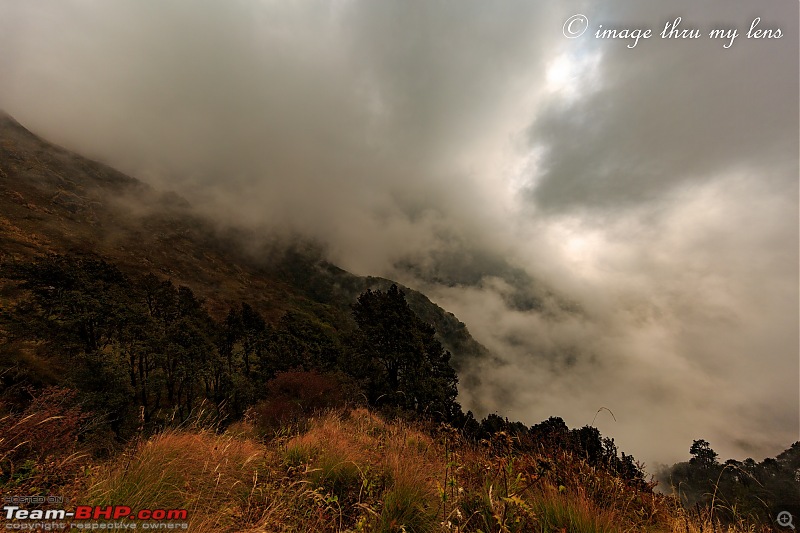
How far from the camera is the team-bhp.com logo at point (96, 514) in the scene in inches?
109

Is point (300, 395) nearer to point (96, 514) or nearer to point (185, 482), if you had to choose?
point (185, 482)

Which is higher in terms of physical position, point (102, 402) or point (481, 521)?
point (481, 521)

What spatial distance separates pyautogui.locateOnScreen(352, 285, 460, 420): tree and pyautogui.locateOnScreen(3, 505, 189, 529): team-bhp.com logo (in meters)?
32.9

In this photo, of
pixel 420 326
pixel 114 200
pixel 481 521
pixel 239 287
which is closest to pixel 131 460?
pixel 481 521

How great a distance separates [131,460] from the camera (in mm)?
4043

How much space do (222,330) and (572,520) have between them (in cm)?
5958

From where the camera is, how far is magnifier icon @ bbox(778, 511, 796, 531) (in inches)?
182

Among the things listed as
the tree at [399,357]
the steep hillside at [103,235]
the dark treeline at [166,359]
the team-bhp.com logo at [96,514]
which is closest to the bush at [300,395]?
the dark treeline at [166,359]

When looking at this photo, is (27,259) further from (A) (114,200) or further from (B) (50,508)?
(A) (114,200)

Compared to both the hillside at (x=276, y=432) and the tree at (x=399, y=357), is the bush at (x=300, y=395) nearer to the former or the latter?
the hillside at (x=276, y=432)

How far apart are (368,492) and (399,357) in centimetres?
3565

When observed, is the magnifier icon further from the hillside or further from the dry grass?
the dry grass

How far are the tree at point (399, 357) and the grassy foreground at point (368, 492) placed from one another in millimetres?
31685

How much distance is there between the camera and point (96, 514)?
293cm
